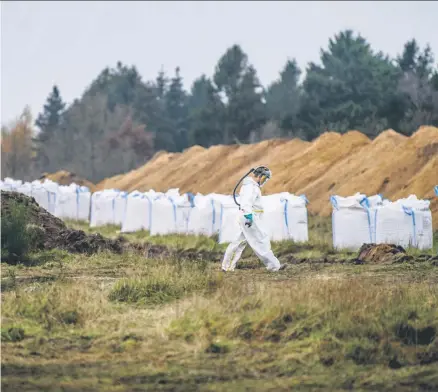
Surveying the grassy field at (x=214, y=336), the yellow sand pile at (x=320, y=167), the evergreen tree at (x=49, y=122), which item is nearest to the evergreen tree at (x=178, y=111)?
the evergreen tree at (x=49, y=122)

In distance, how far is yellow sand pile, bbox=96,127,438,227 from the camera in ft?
109

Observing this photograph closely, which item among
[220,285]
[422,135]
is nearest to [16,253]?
[220,285]

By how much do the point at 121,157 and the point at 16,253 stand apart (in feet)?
205

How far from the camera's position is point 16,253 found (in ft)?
52.0

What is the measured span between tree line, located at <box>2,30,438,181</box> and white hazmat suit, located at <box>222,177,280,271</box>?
29.3 metres

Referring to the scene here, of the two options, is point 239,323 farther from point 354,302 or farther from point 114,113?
point 114,113

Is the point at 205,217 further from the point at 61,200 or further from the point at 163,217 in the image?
the point at 61,200

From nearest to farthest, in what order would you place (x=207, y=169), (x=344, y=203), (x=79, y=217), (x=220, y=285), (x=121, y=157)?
(x=220, y=285), (x=344, y=203), (x=79, y=217), (x=207, y=169), (x=121, y=157)

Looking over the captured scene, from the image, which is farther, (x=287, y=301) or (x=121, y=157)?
(x=121, y=157)

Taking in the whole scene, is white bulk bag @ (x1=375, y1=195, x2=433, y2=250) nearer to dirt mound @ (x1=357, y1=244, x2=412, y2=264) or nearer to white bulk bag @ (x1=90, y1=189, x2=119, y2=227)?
dirt mound @ (x1=357, y1=244, x2=412, y2=264)

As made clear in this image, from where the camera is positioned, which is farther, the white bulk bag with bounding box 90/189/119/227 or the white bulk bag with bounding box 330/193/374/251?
the white bulk bag with bounding box 90/189/119/227

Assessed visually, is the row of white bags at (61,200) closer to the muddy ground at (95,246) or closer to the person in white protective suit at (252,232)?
the muddy ground at (95,246)

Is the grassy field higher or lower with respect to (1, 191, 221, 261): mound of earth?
lower

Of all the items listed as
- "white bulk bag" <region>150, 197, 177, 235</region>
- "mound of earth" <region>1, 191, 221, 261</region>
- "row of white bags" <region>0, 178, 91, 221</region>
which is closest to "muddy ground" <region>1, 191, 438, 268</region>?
"mound of earth" <region>1, 191, 221, 261</region>
